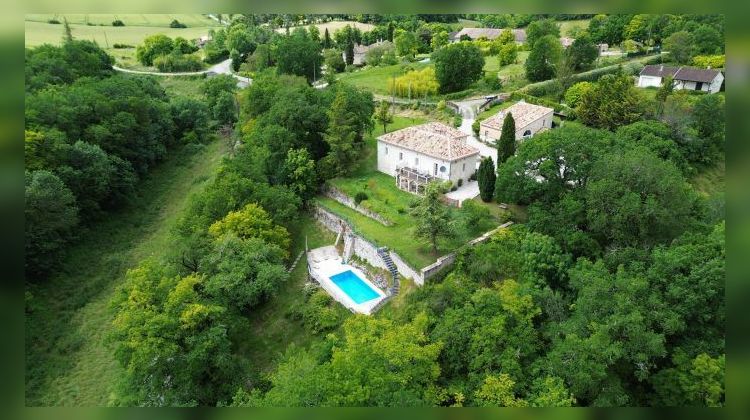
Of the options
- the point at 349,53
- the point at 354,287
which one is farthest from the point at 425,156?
the point at 349,53

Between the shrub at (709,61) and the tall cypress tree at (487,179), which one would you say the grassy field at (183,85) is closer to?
the tall cypress tree at (487,179)

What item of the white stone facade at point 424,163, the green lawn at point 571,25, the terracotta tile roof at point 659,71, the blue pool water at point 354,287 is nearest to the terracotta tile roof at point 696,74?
the terracotta tile roof at point 659,71

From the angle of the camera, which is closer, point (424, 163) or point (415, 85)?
point (424, 163)

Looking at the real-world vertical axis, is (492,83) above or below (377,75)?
above

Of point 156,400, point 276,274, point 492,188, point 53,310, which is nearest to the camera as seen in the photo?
point 156,400

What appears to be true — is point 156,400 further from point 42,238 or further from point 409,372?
point 42,238

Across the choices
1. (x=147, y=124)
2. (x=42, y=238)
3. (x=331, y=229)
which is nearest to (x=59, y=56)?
(x=147, y=124)

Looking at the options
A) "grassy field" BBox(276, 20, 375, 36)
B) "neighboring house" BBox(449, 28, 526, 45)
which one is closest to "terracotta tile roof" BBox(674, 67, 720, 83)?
"neighboring house" BBox(449, 28, 526, 45)

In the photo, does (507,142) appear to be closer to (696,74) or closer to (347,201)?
(347,201)
